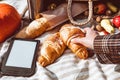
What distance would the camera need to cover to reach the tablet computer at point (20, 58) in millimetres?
785

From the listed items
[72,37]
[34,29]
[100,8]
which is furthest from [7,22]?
[100,8]

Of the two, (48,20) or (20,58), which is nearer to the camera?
(20,58)

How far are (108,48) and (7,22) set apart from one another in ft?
1.11

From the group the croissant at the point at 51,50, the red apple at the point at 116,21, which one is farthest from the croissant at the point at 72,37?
the red apple at the point at 116,21

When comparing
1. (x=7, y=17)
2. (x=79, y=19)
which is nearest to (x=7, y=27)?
(x=7, y=17)

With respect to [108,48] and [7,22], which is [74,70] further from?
[7,22]

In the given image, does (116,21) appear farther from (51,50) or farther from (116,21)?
(51,50)

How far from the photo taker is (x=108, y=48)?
2.48 feet

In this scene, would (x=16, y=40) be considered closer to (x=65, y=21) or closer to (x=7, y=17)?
(x=7, y=17)

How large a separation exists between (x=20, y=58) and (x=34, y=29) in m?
0.13

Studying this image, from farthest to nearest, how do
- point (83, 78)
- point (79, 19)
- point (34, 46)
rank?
point (79, 19), point (34, 46), point (83, 78)

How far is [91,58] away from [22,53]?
209 millimetres

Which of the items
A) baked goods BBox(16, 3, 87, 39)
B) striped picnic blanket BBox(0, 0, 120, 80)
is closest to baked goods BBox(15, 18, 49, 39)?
baked goods BBox(16, 3, 87, 39)

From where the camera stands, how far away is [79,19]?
3.25 ft
